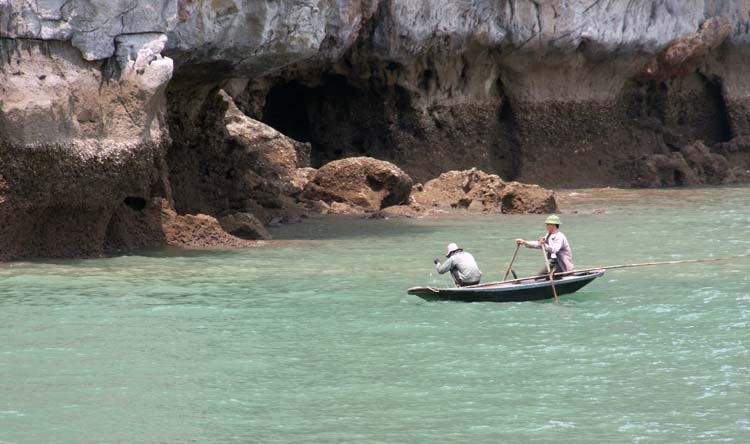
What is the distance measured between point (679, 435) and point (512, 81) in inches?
781

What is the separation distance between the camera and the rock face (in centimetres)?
1658

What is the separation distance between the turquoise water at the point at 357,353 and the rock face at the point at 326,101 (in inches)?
56.7

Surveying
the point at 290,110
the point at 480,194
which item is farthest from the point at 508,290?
the point at 290,110

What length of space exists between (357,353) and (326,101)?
53.5 ft

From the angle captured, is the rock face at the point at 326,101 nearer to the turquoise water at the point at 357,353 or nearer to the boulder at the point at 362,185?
the boulder at the point at 362,185

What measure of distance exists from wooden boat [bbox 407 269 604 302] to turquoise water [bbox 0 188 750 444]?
106 mm

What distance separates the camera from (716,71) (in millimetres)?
31828

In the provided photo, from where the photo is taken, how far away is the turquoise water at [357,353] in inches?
372

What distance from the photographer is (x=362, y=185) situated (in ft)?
77.0

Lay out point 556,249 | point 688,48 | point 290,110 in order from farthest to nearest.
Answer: point 688,48 → point 290,110 → point 556,249

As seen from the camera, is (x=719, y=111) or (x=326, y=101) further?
(x=719, y=111)

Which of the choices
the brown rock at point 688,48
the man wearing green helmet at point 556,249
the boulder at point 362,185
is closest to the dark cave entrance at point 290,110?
the boulder at point 362,185

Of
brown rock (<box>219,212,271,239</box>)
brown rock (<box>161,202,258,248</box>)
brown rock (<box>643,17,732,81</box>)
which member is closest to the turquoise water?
brown rock (<box>161,202,258,248</box>)

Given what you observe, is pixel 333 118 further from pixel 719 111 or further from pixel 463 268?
pixel 463 268
